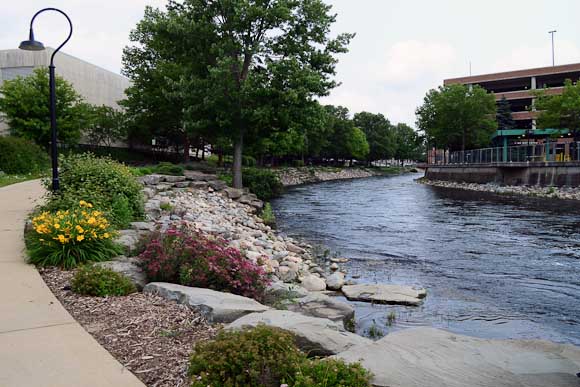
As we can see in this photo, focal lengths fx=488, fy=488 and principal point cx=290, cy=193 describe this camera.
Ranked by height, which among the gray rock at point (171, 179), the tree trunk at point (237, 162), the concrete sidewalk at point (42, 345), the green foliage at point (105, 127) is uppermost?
the green foliage at point (105, 127)

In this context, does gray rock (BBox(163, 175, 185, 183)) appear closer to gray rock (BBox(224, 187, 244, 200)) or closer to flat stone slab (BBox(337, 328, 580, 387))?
gray rock (BBox(224, 187, 244, 200))

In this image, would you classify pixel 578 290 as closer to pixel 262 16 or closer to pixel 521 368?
pixel 521 368

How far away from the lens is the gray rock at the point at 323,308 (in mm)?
6180

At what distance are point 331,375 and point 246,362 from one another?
0.56 m

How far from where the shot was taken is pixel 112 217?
30.3 ft

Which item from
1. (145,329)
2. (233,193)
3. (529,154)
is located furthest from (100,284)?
(529,154)

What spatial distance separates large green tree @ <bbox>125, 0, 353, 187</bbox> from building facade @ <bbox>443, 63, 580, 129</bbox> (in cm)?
5882

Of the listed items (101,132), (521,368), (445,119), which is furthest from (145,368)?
(445,119)

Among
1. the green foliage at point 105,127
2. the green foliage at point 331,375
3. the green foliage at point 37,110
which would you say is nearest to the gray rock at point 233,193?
the green foliage at point 37,110

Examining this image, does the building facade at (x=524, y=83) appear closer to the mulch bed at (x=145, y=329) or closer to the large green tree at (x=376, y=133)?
the large green tree at (x=376, y=133)

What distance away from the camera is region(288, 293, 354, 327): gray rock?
20.3 ft

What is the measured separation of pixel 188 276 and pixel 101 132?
3815 centimetres

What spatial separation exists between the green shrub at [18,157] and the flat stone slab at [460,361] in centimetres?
2407

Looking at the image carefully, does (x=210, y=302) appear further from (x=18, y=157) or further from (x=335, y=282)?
(x=18, y=157)
